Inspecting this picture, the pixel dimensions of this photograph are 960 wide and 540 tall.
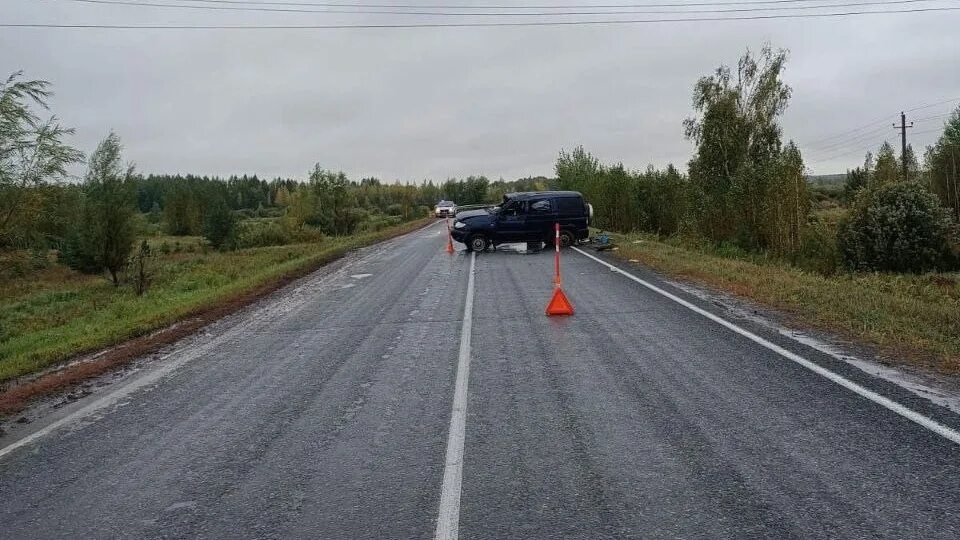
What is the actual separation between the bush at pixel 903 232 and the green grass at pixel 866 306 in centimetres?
316

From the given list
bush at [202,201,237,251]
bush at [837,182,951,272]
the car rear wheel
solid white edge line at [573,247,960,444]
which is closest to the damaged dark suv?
the car rear wheel

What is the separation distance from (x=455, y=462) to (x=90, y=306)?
67.1 feet

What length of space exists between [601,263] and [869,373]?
1240cm

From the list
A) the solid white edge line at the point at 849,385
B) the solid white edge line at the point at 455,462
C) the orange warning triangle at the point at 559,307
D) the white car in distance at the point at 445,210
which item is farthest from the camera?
the white car in distance at the point at 445,210

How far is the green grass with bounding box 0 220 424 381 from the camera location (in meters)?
10.8

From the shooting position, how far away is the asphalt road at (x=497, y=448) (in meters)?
3.83

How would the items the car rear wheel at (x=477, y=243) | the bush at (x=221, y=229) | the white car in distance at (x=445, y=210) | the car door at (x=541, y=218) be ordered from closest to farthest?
the car rear wheel at (x=477, y=243)
the car door at (x=541, y=218)
the bush at (x=221, y=229)
the white car in distance at (x=445, y=210)

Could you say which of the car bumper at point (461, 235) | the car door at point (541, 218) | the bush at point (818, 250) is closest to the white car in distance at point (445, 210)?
the car bumper at point (461, 235)

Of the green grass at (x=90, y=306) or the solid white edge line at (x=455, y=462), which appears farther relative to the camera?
the green grass at (x=90, y=306)

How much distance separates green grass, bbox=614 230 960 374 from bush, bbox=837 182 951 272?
10.4ft

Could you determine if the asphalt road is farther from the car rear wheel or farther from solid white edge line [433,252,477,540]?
the car rear wheel

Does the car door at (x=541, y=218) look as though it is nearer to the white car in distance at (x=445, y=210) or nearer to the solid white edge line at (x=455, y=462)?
the solid white edge line at (x=455, y=462)

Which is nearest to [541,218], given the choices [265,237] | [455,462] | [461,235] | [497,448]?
[461,235]

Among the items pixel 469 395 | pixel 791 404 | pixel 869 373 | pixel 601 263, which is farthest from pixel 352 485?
pixel 601 263
